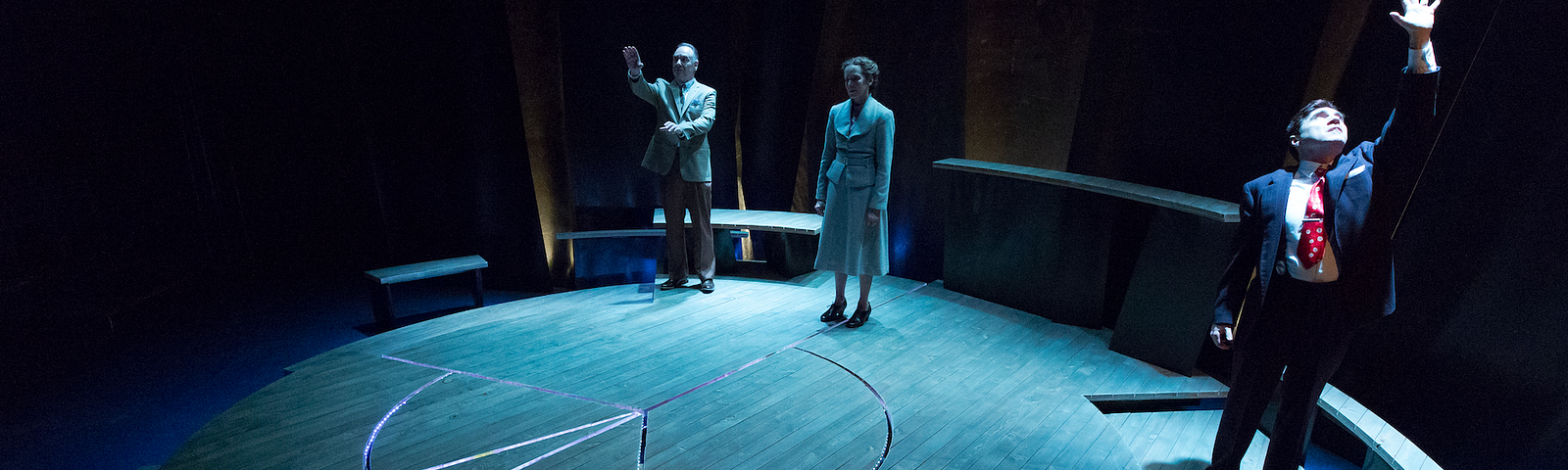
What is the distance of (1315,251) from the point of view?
6.66 feet

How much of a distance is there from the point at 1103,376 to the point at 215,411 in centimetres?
467

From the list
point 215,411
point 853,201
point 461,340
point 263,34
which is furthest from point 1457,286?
point 263,34

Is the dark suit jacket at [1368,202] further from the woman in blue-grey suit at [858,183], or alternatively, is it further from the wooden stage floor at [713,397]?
the woman in blue-grey suit at [858,183]

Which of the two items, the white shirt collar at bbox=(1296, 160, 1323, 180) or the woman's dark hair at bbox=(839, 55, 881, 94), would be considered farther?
the woman's dark hair at bbox=(839, 55, 881, 94)

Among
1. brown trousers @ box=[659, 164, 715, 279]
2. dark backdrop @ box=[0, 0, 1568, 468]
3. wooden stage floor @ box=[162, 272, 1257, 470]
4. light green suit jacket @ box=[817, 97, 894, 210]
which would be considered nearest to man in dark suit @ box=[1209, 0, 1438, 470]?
wooden stage floor @ box=[162, 272, 1257, 470]

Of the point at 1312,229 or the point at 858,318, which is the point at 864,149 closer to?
the point at 858,318

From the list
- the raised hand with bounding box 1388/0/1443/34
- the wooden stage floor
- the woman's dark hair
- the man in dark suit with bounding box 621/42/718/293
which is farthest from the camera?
the man in dark suit with bounding box 621/42/718/293

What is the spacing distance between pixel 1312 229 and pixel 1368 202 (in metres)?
0.15

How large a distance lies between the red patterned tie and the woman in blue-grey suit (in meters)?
2.10

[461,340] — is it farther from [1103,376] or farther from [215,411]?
[1103,376]

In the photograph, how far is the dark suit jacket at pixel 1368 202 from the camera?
1.88 meters

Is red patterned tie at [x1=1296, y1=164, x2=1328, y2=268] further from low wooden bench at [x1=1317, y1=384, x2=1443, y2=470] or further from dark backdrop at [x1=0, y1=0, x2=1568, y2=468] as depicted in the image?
dark backdrop at [x1=0, y1=0, x2=1568, y2=468]

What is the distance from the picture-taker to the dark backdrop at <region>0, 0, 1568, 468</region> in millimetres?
2670

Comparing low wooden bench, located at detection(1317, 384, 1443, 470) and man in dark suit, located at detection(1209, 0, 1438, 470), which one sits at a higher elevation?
man in dark suit, located at detection(1209, 0, 1438, 470)
